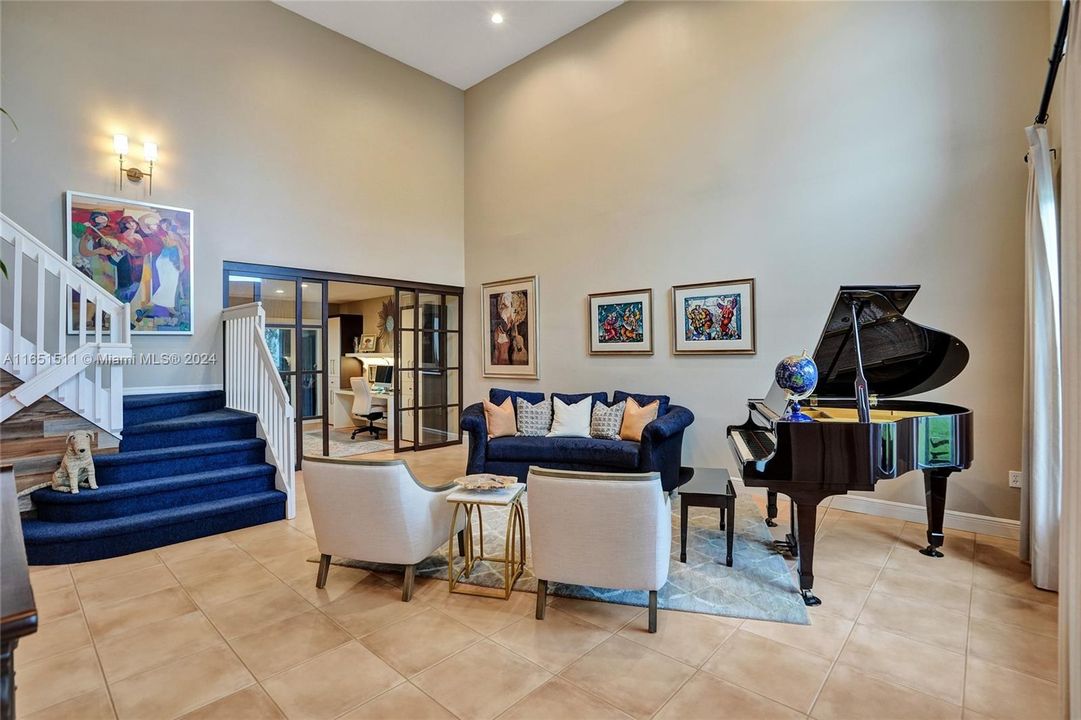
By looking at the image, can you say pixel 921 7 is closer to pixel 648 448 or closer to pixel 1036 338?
pixel 1036 338

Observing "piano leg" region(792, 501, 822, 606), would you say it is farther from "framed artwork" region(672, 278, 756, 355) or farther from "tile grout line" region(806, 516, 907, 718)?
"framed artwork" region(672, 278, 756, 355)

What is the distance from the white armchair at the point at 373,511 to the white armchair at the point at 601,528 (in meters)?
0.71

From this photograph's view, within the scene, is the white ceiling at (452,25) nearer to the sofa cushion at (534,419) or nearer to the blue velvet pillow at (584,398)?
the blue velvet pillow at (584,398)

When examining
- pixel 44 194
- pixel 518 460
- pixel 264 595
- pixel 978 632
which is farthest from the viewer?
pixel 518 460

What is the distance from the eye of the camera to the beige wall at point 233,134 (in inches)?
169

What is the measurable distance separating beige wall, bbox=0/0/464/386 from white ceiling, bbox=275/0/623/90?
0.23 metres

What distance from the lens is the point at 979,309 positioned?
12.3 feet

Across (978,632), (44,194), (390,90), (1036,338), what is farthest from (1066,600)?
(390,90)

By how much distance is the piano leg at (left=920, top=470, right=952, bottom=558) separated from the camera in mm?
3266

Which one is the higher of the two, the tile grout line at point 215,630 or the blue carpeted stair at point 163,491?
the blue carpeted stair at point 163,491

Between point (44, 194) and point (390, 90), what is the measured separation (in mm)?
3919

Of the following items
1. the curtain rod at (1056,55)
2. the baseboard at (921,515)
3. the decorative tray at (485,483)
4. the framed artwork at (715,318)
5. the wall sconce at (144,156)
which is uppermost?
the wall sconce at (144,156)

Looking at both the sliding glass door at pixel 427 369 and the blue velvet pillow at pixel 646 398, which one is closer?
the blue velvet pillow at pixel 646 398

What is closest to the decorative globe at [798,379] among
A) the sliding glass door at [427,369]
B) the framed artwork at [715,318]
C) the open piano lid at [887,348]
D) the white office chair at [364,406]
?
the open piano lid at [887,348]
